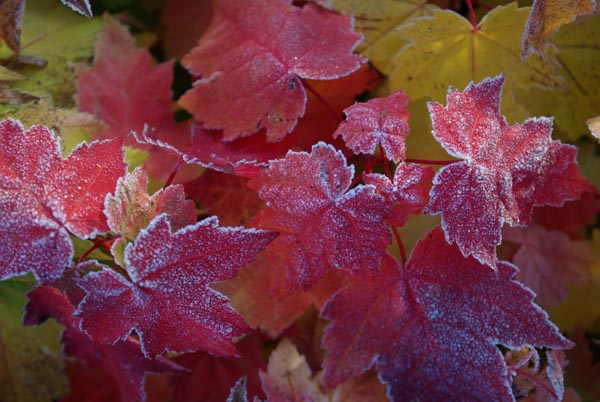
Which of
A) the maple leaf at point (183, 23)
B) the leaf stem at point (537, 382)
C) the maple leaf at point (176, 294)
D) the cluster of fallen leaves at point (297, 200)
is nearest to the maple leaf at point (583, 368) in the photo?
the cluster of fallen leaves at point (297, 200)

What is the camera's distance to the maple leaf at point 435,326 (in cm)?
60

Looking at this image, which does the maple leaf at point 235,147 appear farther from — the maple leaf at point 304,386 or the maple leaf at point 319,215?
the maple leaf at point 304,386

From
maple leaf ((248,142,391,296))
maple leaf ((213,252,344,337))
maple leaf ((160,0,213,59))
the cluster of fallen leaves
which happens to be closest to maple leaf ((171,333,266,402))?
the cluster of fallen leaves

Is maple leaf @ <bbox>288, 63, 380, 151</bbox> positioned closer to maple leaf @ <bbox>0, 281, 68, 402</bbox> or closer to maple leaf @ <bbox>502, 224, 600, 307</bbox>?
maple leaf @ <bbox>502, 224, 600, 307</bbox>

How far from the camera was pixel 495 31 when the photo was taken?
0.71 meters

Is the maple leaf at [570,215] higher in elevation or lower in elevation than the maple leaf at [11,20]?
lower

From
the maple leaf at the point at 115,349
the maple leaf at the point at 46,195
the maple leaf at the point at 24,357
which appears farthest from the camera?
the maple leaf at the point at 24,357

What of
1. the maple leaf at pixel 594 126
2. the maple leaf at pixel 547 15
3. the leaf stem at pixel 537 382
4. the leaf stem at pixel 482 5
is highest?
the maple leaf at pixel 547 15

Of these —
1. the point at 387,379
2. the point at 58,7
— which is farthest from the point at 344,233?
the point at 58,7

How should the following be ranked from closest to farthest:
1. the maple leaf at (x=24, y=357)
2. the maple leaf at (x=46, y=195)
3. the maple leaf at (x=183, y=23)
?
the maple leaf at (x=46, y=195)
the maple leaf at (x=24, y=357)
the maple leaf at (x=183, y=23)

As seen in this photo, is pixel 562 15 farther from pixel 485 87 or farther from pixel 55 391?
pixel 55 391

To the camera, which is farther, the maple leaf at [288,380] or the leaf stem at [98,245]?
the maple leaf at [288,380]

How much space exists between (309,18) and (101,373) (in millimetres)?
597

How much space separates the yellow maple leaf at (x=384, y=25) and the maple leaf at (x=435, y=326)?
10.5 inches
